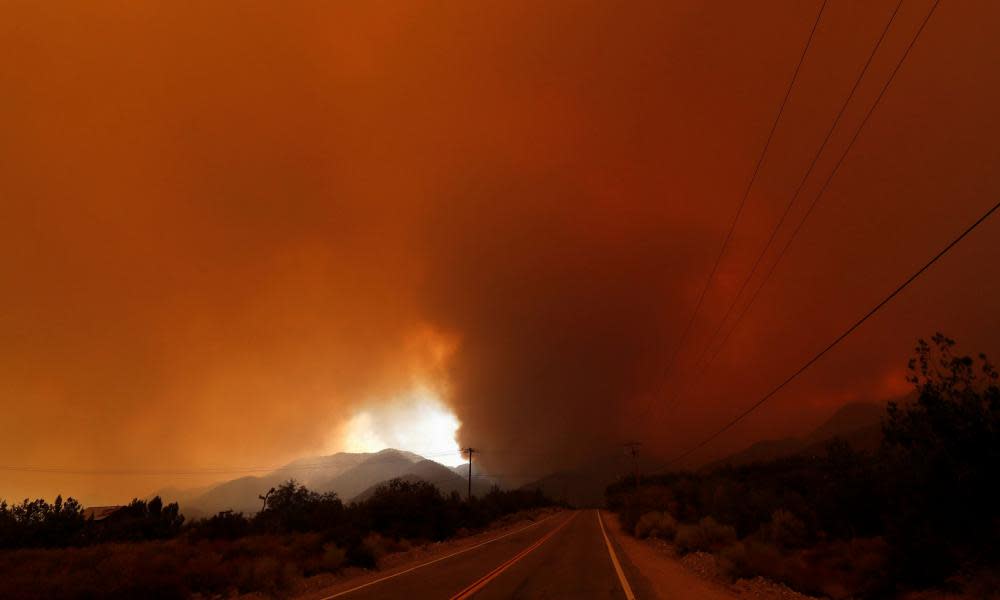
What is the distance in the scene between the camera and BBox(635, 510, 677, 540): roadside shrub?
28722mm

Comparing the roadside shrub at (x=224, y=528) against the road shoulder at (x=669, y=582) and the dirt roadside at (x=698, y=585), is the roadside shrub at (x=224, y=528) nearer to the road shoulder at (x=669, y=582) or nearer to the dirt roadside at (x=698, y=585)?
the road shoulder at (x=669, y=582)

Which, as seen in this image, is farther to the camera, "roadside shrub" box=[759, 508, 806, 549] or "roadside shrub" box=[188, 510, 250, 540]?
"roadside shrub" box=[188, 510, 250, 540]

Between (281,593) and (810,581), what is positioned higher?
(281,593)

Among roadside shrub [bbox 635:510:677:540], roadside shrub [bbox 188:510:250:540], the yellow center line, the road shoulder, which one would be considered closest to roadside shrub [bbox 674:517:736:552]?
the road shoulder

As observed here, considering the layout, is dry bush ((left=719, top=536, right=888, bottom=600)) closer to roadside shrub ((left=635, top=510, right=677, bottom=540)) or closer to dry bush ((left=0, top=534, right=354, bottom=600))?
roadside shrub ((left=635, top=510, right=677, bottom=540))

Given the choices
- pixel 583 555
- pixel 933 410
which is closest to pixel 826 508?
pixel 933 410

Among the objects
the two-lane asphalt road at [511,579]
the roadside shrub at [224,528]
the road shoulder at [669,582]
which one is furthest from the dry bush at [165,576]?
the road shoulder at [669,582]

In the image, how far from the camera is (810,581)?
12461mm

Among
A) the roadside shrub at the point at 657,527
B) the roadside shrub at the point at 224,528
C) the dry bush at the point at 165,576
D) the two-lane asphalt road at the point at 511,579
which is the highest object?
the roadside shrub at the point at 224,528

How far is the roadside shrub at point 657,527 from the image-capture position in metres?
28.7

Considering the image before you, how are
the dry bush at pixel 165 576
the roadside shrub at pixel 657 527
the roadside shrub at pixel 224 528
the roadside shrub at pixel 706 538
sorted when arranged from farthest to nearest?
the roadside shrub at pixel 224 528 < the roadside shrub at pixel 657 527 < the roadside shrub at pixel 706 538 < the dry bush at pixel 165 576

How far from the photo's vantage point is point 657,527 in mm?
31031

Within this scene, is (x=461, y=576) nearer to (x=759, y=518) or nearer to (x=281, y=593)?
(x=281, y=593)

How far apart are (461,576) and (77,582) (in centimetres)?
1053
